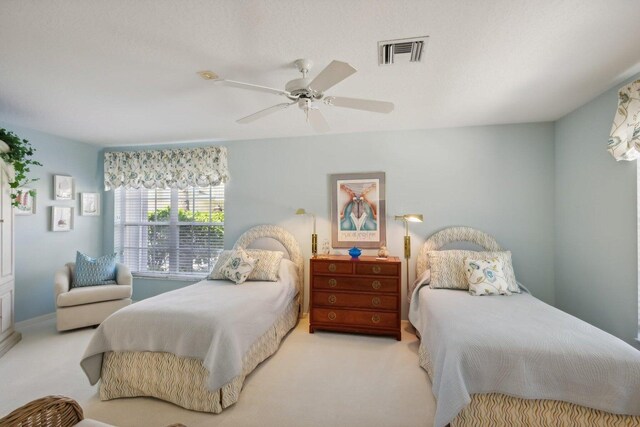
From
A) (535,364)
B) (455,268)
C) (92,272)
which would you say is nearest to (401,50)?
(535,364)

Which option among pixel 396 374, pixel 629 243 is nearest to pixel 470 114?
pixel 629 243

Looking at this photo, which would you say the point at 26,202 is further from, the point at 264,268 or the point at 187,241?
the point at 264,268

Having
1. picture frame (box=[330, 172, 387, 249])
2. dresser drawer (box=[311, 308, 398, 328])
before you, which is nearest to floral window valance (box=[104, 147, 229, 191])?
picture frame (box=[330, 172, 387, 249])

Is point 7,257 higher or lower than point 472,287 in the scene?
higher

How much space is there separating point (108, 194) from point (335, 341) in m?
4.19

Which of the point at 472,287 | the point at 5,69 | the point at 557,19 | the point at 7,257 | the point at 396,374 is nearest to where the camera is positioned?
the point at 557,19

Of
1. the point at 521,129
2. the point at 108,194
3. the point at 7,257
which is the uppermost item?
the point at 521,129

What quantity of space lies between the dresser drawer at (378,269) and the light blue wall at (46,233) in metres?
4.09

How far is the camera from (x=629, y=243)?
92.4 inches

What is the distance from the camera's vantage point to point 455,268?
10.1 ft

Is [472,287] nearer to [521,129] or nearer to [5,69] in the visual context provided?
[521,129]

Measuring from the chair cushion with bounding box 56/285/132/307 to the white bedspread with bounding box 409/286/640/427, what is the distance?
12.0 feet

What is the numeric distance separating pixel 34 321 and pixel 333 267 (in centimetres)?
386

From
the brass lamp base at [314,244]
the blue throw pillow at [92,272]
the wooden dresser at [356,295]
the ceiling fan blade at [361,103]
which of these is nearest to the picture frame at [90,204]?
the blue throw pillow at [92,272]
